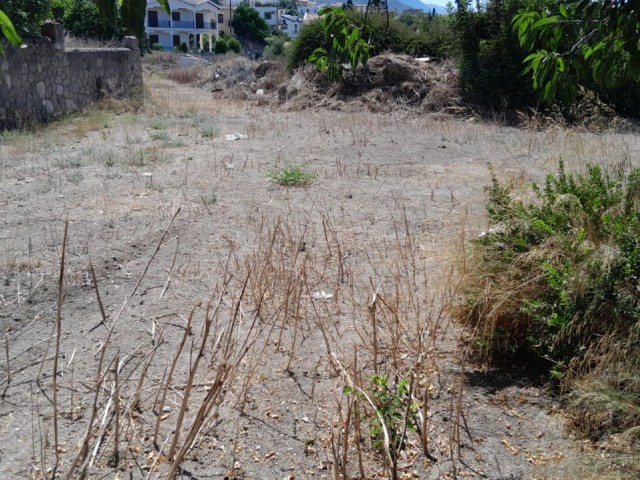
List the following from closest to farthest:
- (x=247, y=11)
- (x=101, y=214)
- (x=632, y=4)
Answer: (x=632, y=4) → (x=101, y=214) → (x=247, y=11)

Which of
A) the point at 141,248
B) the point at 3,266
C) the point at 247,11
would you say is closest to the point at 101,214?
the point at 141,248

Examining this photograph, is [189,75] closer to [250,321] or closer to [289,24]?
[250,321]

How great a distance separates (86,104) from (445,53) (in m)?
9.85

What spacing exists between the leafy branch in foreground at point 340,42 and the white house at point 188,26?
6700 cm

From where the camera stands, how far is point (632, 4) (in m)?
2.47

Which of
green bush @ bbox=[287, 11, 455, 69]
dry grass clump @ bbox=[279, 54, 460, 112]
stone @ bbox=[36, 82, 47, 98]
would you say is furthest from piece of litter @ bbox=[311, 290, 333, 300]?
green bush @ bbox=[287, 11, 455, 69]

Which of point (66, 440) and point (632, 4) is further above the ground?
point (632, 4)

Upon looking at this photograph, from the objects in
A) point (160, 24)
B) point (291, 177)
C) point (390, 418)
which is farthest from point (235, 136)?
point (160, 24)

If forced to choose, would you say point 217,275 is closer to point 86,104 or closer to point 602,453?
point 602,453

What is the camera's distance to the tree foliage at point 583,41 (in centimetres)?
265

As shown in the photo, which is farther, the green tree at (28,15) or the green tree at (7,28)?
the green tree at (28,15)

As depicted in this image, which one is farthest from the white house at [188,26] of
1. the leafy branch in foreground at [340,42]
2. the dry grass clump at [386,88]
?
the leafy branch in foreground at [340,42]

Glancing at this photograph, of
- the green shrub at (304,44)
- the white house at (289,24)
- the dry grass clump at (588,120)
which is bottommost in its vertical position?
the dry grass clump at (588,120)

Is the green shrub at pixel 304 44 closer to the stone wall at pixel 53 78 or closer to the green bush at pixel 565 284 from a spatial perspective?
the stone wall at pixel 53 78
